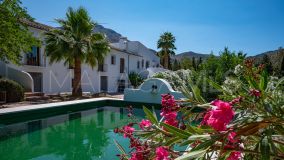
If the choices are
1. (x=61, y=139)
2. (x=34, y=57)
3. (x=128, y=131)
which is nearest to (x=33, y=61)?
(x=34, y=57)

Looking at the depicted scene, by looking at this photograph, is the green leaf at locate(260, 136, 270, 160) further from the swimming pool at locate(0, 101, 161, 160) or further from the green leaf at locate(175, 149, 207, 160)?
the swimming pool at locate(0, 101, 161, 160)

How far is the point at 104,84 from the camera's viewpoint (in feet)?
102

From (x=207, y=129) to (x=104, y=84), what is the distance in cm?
3017

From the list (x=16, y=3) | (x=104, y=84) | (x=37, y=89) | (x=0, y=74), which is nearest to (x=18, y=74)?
(x=0, y=74)

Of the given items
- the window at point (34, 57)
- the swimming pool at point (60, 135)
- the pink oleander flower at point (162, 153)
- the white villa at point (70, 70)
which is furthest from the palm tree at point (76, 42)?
the pink oleander flower at point (162, 153)

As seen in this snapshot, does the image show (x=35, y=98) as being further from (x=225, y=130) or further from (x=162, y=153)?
(x=225, y=130)

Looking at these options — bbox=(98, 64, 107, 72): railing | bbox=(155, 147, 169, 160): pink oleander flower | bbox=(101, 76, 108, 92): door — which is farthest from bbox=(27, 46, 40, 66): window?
bbox=(155, 147, 169, 160): pink oleander flower

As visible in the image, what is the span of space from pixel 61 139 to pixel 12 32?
6993 millimetres

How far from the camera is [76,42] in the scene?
65.7ft

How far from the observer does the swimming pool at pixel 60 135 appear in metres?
7.16

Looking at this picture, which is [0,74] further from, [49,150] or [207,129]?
[207,129]

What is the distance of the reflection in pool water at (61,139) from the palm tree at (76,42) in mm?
7753

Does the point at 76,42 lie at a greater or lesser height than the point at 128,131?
greater

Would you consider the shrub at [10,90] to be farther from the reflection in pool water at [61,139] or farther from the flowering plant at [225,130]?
the flowering plant at [225,130]
